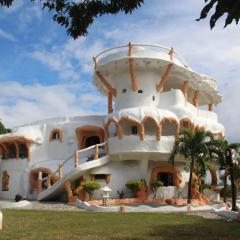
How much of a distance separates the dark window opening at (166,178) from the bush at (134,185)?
2.97 meters

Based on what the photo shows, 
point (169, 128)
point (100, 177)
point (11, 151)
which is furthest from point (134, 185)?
point (11, 151)

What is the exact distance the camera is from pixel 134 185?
102 feet

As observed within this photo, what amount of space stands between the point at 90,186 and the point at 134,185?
3.38m

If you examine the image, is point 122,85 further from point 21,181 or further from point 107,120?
point 21,181

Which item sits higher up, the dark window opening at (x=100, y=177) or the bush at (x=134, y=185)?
the dark window opening at (x=100, y=177)

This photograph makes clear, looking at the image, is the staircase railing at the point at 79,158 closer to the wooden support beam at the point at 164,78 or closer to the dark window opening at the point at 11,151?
the dark window opening at the point at 11,151

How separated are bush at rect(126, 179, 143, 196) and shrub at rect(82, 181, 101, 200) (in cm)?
251

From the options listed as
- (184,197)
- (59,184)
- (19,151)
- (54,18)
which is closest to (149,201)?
(184,197)

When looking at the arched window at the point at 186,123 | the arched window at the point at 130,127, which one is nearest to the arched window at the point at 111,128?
the arched window at the point at 130,127

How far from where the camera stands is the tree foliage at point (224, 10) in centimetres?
540

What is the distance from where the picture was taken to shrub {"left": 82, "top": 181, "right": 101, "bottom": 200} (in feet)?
96.8

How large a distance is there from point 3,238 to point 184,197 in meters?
21.3

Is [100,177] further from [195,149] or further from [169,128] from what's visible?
[195,149]

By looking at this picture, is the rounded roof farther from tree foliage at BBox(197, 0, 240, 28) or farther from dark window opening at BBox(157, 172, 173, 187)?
tree foliage at BBox(197, 0, 240, 28)
